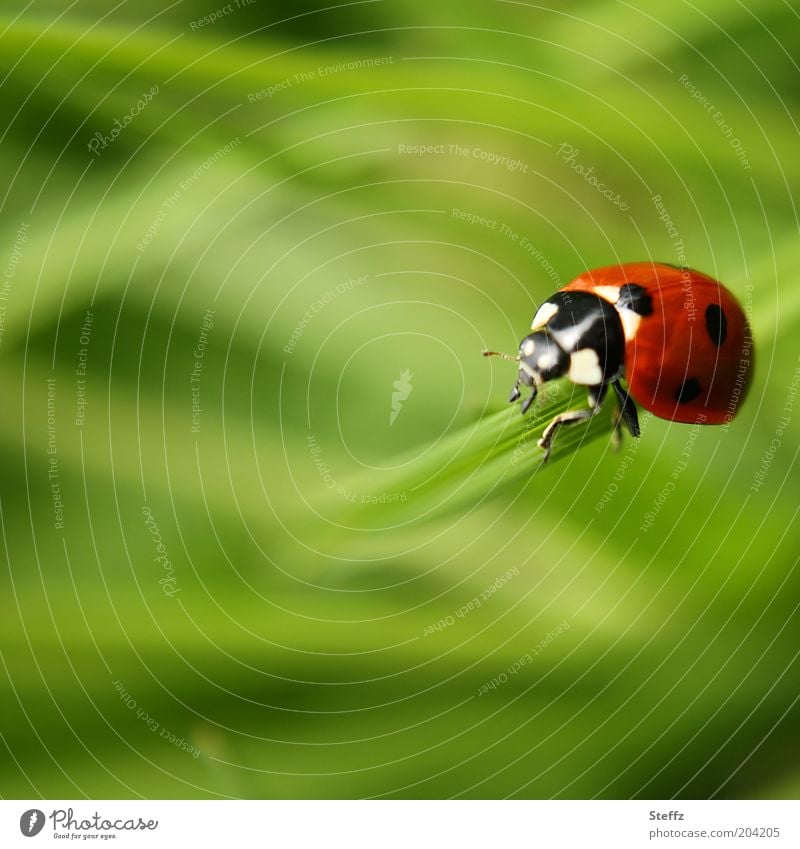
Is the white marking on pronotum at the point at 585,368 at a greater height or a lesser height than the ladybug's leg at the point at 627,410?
greater

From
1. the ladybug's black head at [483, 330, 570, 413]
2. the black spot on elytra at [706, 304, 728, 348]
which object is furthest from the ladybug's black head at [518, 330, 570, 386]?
the black spot on elytra at [706, 304, 728, 348]

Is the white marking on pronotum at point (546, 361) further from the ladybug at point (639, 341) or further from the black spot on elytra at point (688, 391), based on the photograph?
the black spot on elytra at point (688, 391)

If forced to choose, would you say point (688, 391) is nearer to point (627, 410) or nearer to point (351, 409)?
point (627, 410)

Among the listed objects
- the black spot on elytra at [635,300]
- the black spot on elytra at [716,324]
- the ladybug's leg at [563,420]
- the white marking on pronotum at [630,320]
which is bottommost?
the ladybug's leg at [563,420]

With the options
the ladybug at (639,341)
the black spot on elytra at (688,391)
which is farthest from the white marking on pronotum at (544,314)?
the black spot on elytra at (688,391)

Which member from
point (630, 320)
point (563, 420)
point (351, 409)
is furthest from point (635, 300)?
point (351, 409)

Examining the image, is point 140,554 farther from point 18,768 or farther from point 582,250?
point 582,250
